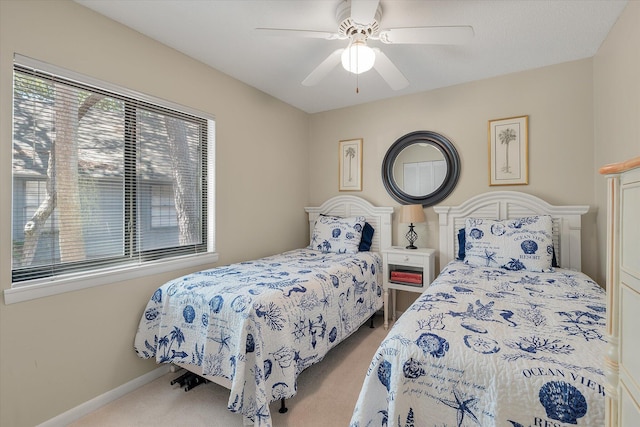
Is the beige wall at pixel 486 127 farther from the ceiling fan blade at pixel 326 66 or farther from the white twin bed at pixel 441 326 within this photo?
the ceiling fan blade at pixel 326 66

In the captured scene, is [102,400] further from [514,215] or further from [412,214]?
[514,215]

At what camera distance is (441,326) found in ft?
4.13

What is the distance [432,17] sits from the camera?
6.33 feet

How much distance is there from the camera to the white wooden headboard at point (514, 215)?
2.48 metres

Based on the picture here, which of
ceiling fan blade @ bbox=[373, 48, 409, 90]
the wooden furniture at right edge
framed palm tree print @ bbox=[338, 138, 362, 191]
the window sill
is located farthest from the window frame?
the wooden furniture at right edge

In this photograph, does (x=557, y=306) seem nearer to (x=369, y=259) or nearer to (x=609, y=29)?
(x=369, y=259)

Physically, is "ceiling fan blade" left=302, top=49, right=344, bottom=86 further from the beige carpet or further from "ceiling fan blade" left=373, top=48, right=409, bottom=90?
the beige carpet

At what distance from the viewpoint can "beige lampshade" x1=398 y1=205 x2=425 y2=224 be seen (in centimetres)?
300

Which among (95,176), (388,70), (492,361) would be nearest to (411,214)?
(388,70)

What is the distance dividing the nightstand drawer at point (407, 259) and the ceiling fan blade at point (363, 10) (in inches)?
82.0

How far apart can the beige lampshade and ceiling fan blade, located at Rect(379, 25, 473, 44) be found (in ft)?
5.28

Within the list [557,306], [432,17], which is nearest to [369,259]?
[557,306]

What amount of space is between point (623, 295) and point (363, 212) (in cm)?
280

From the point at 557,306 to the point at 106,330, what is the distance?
269cm
